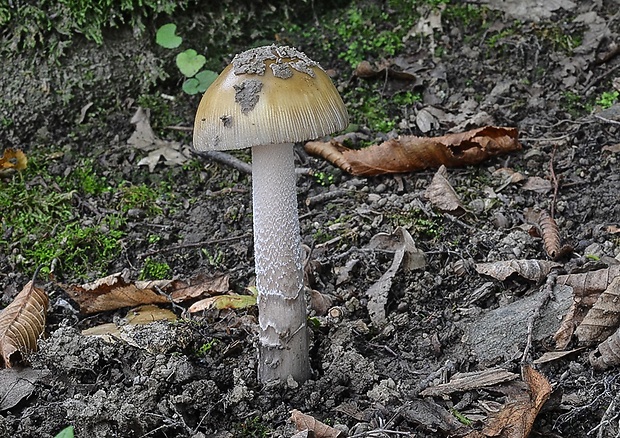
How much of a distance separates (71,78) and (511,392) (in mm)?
3900

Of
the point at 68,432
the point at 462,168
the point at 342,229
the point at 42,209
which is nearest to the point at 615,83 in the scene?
the point at 462,168

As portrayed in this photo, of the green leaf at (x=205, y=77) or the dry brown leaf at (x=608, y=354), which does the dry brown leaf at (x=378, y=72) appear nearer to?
the green leaf at (x=205, y=77)

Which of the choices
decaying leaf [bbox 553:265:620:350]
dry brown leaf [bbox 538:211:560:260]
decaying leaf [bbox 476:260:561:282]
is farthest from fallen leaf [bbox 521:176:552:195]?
decaying leaf [bbox 553:265:620:350]

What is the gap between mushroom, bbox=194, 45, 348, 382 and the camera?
2719 millimetres

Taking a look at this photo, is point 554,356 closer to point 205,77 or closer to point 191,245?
point 191,245

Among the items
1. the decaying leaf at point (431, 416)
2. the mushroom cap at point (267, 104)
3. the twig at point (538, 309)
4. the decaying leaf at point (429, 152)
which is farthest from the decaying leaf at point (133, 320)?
the twig at point (538, 309)

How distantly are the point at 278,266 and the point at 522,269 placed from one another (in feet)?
4.26

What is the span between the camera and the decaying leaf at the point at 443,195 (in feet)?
14.0

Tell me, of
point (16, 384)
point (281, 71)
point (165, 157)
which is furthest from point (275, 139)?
point (165, 157)

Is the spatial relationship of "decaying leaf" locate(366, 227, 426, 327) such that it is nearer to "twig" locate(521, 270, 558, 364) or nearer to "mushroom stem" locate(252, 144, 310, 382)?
"mushroom stem" locate(252, 144, 310, 382)

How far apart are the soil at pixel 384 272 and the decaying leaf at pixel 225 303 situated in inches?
1.8

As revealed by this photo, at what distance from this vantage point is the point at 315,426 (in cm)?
287

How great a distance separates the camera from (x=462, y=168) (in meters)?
4.74

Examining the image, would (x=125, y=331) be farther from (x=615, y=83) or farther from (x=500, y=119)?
(x=615, y=83)
